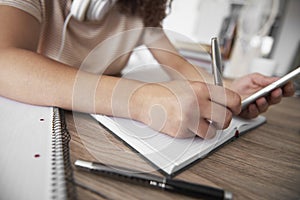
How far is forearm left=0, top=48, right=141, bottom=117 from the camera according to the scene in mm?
349

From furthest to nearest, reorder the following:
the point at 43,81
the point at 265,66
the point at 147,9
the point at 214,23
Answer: the point at 214,23 → the point at 265,66 → the point at 147,9 → the point at 43,81

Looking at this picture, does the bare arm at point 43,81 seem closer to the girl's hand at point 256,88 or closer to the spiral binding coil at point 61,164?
the spiral binding coil at point 61,164

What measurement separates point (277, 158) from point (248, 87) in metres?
0.23

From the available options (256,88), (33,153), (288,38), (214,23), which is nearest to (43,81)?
(33,153)

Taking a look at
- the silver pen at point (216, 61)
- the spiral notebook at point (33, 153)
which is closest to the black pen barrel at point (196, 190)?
the spiral notebook at point (33, 153)

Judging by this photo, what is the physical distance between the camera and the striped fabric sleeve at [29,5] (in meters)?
0.38

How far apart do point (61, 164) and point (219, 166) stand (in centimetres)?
19

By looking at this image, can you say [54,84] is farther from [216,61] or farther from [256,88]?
[256,88]

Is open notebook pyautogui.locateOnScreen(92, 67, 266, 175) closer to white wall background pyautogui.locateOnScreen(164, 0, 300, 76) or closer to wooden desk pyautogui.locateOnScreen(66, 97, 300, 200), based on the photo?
wooden desk pyautogui.locateOnScreen(66, 97, 300, 200)

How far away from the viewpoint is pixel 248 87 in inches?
21.2

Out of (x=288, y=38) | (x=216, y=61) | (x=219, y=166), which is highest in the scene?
(x=288, y=38)

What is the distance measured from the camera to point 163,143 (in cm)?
31

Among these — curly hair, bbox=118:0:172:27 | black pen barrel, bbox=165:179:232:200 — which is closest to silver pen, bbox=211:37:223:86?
black pen barrel, bbox=165:179:232:200

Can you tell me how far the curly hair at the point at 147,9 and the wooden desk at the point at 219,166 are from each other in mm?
412
